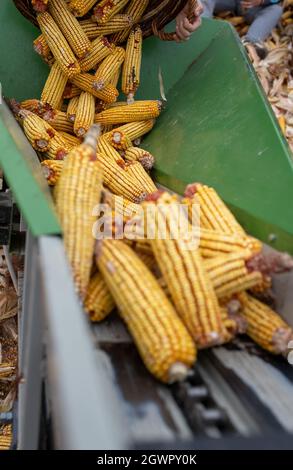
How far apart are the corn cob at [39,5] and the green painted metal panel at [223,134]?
104cm

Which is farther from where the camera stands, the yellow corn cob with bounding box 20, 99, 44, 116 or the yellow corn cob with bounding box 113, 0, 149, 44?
the yellow corn cob with bounding box 113, 0, 149, 44

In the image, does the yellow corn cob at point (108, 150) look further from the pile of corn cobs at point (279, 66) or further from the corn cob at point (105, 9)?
the pile of corn cobs at point (279, 66)

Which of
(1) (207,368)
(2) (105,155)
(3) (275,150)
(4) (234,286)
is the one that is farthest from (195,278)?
(2) (105,155)

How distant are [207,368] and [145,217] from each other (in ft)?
2.45

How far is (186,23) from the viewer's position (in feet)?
13.2

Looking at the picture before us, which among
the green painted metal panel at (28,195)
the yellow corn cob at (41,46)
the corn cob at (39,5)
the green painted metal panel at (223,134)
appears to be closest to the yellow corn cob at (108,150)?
the green painted metal panel at (223,134)

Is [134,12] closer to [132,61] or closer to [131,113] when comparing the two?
[132,61]

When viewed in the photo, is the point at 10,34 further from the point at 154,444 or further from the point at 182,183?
the point at 154,444

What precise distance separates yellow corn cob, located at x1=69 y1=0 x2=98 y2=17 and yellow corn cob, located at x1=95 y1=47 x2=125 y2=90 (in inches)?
15.2

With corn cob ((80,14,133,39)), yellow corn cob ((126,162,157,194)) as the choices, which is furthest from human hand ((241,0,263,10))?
yellow corn cob ((126,162,157,194))

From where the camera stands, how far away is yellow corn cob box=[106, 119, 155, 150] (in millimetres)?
3855

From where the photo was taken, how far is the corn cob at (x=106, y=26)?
396 centimetres

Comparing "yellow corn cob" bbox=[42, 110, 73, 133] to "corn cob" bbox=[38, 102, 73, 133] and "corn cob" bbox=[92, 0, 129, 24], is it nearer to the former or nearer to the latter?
"corn cob" bbox=[38, 102, 73, 133]

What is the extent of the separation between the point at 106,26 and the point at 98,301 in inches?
106
